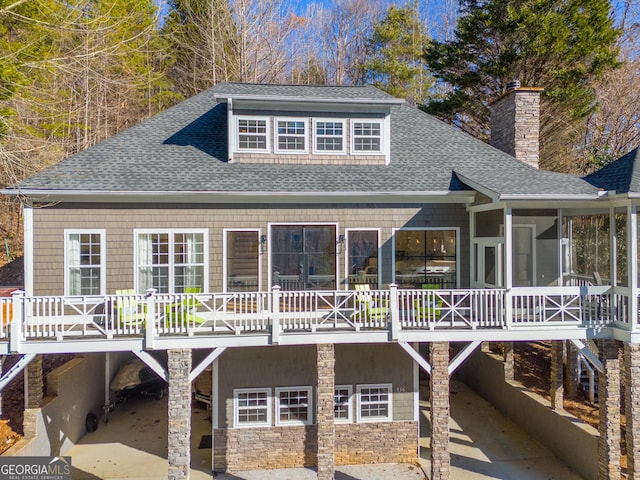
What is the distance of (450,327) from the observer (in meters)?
8.81

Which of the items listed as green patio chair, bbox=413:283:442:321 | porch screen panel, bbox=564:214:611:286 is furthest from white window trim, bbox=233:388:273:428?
porch screen panel, bbox=564:214:611:286

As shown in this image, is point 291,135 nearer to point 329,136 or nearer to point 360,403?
point 329,136

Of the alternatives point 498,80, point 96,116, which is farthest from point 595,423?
point 96,116

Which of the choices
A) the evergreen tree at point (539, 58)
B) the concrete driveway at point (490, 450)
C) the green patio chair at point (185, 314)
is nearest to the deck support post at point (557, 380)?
the concrete driveway at point (490, 450)

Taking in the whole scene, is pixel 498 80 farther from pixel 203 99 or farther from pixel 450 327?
pixel 450 327

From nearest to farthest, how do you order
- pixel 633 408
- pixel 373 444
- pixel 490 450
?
pixel 633 408, pixel 373 444, pixel 490 450

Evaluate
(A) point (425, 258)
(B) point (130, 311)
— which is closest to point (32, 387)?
(B) point (130, 311)

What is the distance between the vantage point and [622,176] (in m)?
9.07

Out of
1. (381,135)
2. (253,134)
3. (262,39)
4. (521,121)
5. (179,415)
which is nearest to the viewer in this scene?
(179,415)

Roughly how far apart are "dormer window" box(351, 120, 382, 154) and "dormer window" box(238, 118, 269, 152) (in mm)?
2414

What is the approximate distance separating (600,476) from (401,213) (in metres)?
7.21

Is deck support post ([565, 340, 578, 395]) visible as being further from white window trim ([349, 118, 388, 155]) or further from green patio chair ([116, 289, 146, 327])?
green patio chair ([116, 289, 146, 327])

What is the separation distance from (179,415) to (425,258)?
6884 millimetres

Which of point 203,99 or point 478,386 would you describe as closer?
point 203,99
